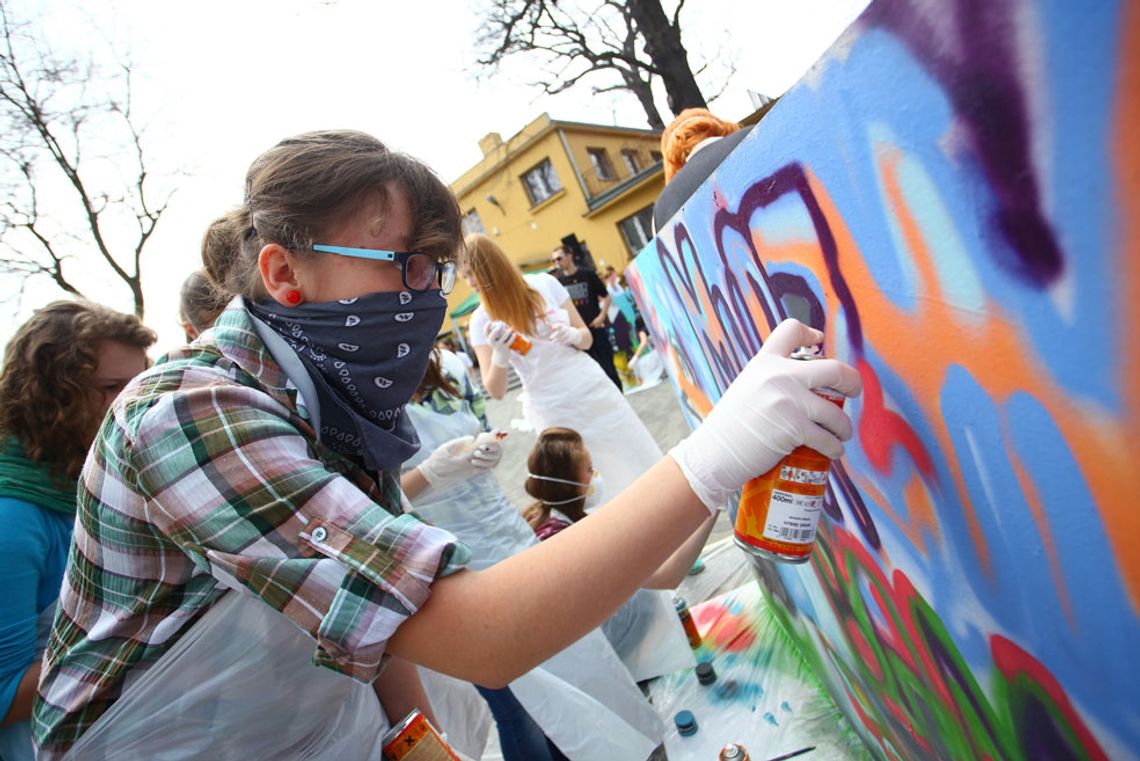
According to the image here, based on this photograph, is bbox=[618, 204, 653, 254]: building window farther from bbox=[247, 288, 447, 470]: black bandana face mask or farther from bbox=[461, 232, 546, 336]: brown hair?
bbox=[247, 288, 447, 470]: black bandana face mask

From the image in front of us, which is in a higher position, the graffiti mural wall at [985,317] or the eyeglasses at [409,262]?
the eyeglasses at [409,262]

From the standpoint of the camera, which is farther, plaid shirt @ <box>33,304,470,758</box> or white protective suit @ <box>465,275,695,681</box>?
white protective suit @ <box>465,275,695,681</box>

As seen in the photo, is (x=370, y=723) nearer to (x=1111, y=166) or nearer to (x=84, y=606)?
(x=84, y=606)

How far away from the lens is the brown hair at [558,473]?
2.70 metres

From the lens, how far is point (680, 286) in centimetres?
176

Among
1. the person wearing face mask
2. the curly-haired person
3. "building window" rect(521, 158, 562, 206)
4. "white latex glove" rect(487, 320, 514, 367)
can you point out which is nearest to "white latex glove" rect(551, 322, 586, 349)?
"white latex glove" rect(487, 320, 514, 367)

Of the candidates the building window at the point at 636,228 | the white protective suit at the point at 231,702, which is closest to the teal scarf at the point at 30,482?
the white protective suit at the point at 231,702

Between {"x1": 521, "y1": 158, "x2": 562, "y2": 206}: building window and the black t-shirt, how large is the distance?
15167 millimetres

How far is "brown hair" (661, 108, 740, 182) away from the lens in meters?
2.09

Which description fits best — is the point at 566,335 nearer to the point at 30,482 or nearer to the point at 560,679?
the point at 560,679

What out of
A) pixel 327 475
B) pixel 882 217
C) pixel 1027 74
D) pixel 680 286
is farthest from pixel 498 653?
pixel 680 286

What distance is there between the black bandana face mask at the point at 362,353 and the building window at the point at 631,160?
22.3 m

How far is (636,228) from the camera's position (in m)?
18.6

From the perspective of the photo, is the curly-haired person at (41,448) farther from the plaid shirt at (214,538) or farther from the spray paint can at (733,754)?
the spray paint can at (733,754)
